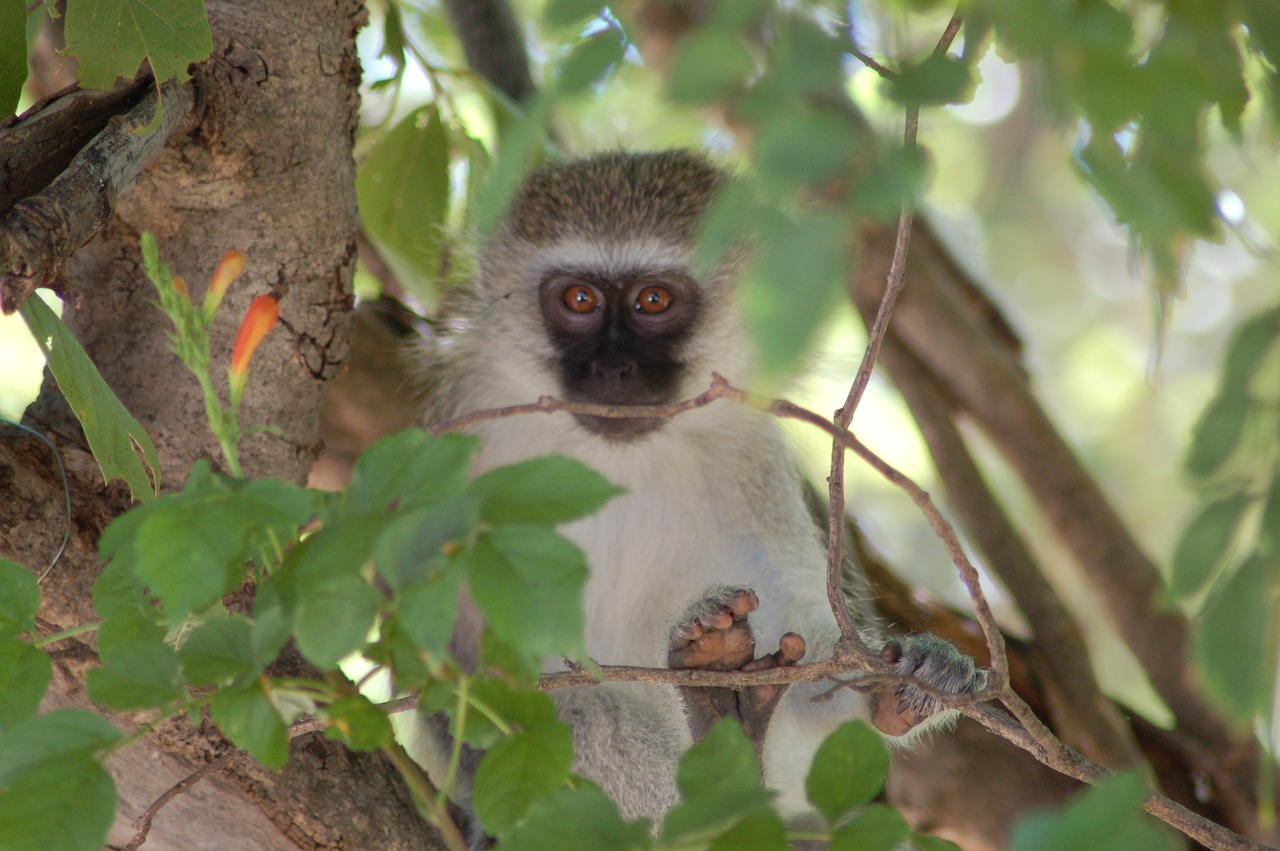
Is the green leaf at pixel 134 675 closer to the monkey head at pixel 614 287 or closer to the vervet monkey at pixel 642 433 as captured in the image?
the vervet monkey at pixel 642 433

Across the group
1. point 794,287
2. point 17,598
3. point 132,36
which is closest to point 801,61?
point 794,287

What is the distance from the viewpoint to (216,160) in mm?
2145

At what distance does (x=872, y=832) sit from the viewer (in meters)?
1.12

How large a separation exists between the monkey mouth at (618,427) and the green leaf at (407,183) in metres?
0.64

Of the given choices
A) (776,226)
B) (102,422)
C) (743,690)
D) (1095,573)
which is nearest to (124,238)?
(102,422)

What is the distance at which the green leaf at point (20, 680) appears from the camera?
1233mm

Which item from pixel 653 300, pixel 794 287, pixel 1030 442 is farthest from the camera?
pixel 1030 442

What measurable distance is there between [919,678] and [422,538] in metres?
1.48

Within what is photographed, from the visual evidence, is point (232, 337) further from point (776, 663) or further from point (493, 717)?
point (493, 717)

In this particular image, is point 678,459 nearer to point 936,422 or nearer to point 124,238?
point 936,422

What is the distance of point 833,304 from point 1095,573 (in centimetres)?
313

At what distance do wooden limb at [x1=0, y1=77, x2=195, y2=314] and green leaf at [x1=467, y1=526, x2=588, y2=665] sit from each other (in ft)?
2.46

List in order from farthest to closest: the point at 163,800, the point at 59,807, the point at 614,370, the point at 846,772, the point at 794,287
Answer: the point at 614,370 → the point at 163,800 → the point at 846,772 → the point at 59,807 → the point at 794,287

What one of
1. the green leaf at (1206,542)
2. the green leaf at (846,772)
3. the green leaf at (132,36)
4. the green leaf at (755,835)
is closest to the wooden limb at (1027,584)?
the green leaf at (846,772)
